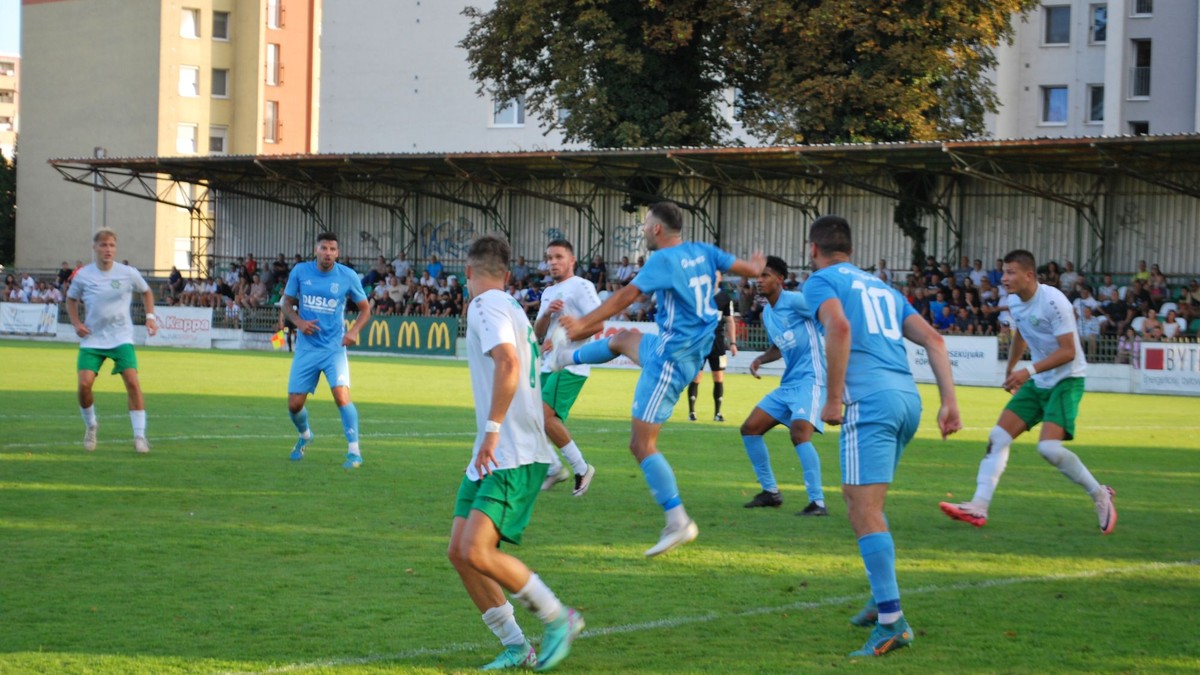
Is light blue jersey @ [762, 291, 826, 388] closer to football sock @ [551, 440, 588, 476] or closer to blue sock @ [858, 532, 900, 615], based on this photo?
football sock @ [551, 440, 588, 476]

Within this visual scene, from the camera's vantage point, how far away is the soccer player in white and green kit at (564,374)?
11.4m

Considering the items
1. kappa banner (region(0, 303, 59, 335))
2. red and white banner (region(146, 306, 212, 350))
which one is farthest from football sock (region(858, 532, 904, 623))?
kappa banner (region(0, 303, 59, 335))

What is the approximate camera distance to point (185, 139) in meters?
69.6

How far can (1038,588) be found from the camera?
7840mm

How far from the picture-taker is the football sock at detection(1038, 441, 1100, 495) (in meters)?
10.0

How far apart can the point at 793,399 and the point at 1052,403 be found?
6.47 feet

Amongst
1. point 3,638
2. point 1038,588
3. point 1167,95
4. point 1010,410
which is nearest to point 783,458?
point 1010,410

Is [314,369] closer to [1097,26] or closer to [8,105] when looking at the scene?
[1097,26]

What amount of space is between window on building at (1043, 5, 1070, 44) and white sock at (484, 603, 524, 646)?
58.6 meters

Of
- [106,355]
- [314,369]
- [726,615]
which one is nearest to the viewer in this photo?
[726,615]

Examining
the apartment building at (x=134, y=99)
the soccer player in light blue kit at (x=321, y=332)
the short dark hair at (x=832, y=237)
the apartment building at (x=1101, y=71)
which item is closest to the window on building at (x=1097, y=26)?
the apartment building at (x=1101, y=71)

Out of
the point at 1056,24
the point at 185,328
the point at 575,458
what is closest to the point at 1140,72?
the point at 1056,24

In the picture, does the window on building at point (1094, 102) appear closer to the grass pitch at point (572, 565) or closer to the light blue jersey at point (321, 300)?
the grass pitch at point (572, 565)

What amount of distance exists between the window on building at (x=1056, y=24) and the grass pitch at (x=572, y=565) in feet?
155
